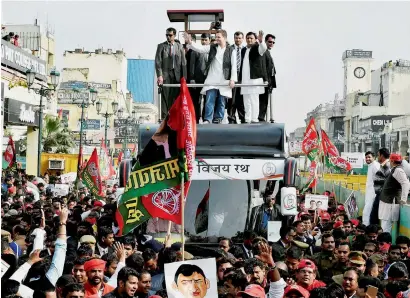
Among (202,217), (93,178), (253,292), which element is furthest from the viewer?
(93,178)

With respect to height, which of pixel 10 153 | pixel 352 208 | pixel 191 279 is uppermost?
pixel 10 153

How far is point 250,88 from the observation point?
14156 mm

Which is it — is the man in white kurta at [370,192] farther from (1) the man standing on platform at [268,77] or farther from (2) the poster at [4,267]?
(2) the poster at [4,267]

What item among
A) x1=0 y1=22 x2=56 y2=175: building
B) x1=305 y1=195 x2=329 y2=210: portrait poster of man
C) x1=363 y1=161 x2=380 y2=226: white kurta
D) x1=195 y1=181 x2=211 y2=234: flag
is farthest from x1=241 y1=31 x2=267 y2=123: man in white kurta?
x1=0 y1=22 x2=56 y2=175: building

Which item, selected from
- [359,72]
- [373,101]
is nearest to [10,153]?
[373,101]

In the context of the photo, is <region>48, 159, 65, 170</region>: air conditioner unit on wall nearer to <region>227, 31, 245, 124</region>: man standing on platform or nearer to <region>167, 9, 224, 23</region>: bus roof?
<region>167, 9, 224, 23</region>: bus roof

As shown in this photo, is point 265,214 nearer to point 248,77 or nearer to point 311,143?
point 248,77

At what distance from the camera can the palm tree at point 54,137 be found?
49.9m

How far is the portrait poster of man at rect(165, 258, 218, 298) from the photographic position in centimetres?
721

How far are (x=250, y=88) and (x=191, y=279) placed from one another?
7255 millimetres

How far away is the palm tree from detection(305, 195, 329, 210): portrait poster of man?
111 feet

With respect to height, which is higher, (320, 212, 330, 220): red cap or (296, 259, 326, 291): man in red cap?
(296, 259, 326, 291): man in red cap

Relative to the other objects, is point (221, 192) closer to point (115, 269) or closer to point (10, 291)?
point (115, 269)

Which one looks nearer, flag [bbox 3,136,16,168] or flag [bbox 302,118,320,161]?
flag [bbox 302,118,320,161]
